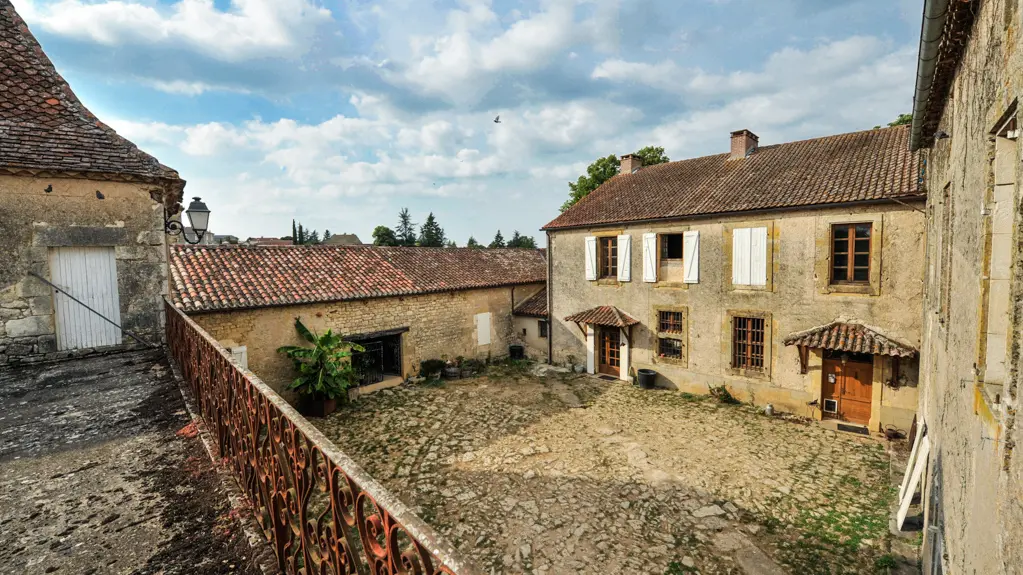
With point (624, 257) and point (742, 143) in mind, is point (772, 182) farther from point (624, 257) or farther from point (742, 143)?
point (624, 257)

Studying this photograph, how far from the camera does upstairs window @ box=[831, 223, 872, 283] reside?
35.4 ft

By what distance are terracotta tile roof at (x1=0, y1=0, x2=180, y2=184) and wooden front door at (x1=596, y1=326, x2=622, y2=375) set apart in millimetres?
13025

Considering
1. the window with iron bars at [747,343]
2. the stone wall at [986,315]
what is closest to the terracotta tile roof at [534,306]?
the window with iron bars at [747,343]

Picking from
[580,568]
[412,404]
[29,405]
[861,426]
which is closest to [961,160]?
[580,568]

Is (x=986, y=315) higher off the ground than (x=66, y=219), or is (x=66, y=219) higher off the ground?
(x=66, y=219)

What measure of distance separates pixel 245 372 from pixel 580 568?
18.3 feet

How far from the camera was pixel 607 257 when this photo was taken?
622 inches

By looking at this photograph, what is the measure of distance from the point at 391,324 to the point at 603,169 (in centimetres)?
1779

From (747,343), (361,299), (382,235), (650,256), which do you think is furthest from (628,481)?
(382,235)

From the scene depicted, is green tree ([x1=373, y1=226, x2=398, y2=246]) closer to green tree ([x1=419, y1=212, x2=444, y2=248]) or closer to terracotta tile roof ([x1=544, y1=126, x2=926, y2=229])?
green tree ([x1=419, y1=212, x2=444, y2=248])

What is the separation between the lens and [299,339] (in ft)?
42.3

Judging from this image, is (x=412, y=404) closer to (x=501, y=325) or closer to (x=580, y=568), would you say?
(x=501, y=325)

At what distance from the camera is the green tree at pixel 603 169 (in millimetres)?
25891

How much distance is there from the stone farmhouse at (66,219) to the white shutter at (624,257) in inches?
476
